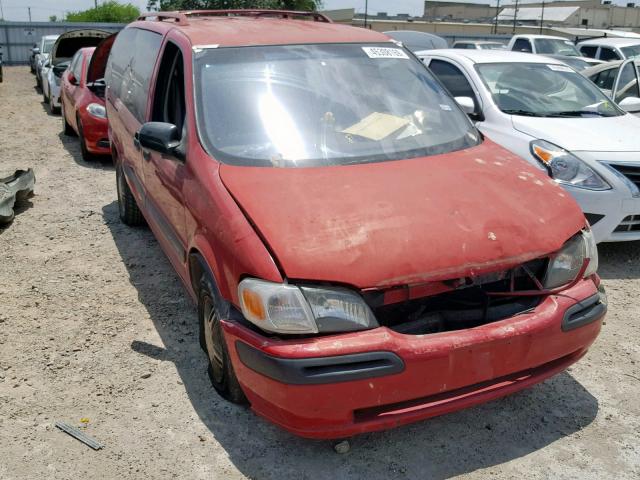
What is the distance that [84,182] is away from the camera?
25.2 ft

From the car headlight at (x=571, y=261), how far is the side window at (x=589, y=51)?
14.4 m

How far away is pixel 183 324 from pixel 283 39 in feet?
6.29

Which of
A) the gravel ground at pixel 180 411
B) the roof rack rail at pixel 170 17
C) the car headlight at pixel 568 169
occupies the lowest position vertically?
the gravel ground at pixel 180 411

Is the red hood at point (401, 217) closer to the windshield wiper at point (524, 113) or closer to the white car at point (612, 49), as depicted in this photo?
the windshield wiper at point (524, 113)

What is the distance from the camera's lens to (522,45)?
18.5 m

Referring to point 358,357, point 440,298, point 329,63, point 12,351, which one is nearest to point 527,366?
point 440,298

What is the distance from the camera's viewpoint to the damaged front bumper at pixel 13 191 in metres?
5.97

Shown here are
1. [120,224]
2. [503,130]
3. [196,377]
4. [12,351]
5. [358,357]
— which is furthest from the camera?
[120,224]

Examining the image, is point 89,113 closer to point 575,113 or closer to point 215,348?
point 575,113

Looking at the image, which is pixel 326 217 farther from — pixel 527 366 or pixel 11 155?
pixel 11 155

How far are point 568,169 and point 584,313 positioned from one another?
7.92ft

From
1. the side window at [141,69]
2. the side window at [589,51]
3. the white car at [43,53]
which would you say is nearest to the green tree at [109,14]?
the white car at [43,53]

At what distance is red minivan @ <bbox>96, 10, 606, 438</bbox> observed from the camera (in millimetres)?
2555

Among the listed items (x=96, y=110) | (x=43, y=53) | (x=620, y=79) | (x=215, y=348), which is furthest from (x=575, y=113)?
(x=43, y=53)
